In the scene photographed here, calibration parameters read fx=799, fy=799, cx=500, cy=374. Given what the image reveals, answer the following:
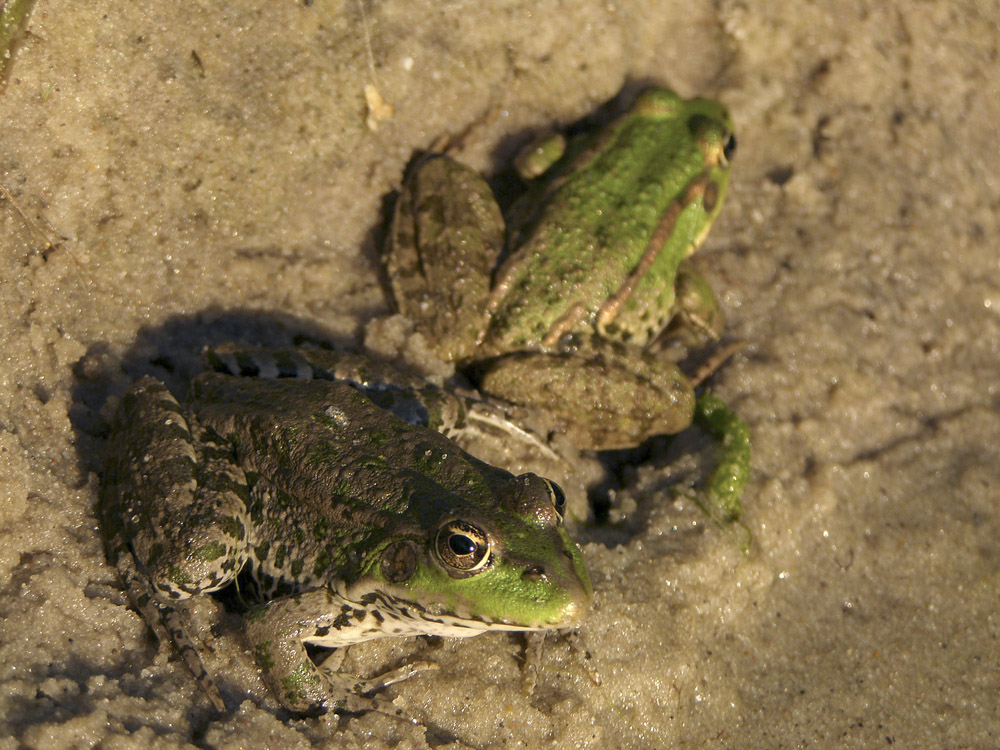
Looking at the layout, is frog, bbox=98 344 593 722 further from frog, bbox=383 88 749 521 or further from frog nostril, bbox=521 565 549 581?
frog, bbox=383 88 749 521

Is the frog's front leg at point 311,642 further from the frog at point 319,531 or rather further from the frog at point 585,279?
the frog at point 585,279

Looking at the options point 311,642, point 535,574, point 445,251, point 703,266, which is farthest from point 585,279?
point 311,642

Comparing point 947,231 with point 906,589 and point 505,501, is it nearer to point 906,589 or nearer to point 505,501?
point 906,589

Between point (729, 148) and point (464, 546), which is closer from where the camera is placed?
point (464, 546)

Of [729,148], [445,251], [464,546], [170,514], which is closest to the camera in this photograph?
[464,546]

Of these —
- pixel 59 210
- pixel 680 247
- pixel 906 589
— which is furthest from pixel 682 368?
pixel 59 210

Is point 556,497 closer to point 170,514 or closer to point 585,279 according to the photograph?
point 170,514
